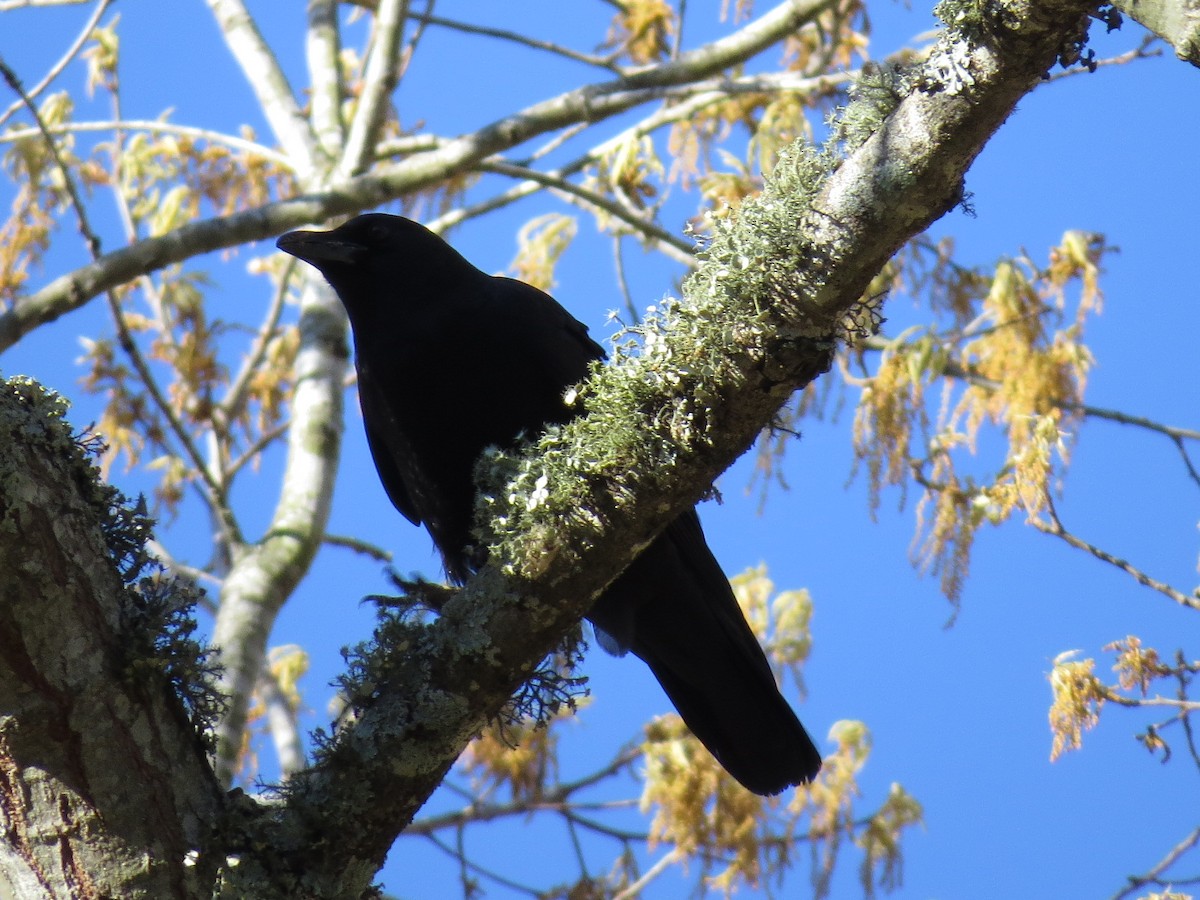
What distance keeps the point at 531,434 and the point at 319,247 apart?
121 cm

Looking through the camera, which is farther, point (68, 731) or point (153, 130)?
point (153, 130)

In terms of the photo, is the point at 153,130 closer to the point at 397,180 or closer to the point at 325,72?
the point at 325,72

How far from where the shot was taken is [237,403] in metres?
6.69

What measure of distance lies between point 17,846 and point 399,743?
0.67m

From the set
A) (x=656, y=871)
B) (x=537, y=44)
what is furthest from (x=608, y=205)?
(x=656, y=871)

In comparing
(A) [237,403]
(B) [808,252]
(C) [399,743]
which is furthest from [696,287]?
(A) [237,403]

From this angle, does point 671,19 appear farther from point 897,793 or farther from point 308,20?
point 897,793

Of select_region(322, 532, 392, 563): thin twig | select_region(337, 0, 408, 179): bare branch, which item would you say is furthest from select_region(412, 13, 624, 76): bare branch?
select_region(322, 532, 392, 563): thin twig

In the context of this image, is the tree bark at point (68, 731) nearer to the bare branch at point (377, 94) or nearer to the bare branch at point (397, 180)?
the bare branch at point (397, 180)

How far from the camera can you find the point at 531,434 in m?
3.34

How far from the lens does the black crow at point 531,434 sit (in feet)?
11.1

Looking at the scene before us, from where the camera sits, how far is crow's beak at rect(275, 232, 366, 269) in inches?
158

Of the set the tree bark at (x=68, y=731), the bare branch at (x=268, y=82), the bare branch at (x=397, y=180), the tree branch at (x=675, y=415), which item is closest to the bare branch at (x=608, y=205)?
the bare branch at (x=397, y=180)

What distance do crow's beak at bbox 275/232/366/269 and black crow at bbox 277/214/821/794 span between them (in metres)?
0.40
